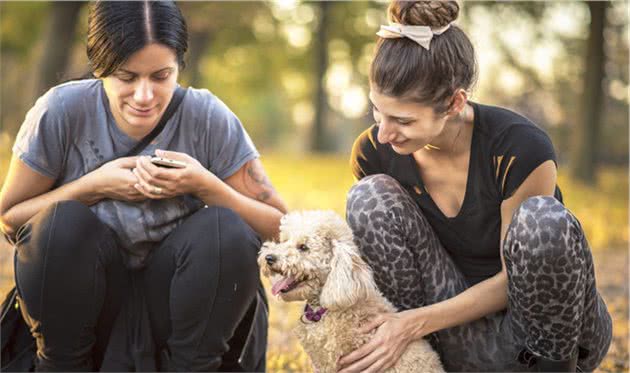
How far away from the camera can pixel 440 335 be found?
2.93 metres

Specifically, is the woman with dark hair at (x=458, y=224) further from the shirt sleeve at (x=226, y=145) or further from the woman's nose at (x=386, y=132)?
the shirt sleeve at (x=226, y=145)

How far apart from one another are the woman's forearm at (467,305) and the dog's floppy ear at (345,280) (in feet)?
0.83

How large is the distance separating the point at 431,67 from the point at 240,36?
2312cm

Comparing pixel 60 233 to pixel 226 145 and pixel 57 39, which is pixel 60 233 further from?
pixel 57 39

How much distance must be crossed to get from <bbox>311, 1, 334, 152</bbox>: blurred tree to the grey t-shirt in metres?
19.2

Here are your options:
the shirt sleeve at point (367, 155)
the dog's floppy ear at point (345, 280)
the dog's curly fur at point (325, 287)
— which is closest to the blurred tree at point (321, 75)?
the shirt sleeve at point (367, 155)

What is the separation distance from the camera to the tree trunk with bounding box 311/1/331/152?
2228 centimetres

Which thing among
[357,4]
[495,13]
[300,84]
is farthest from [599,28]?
[300,84]

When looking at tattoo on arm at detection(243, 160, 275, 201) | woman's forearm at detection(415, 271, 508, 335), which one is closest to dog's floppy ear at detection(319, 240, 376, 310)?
woman's forearm at detection(415, 271, 508, 335)

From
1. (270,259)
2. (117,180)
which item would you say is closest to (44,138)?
(117,180)

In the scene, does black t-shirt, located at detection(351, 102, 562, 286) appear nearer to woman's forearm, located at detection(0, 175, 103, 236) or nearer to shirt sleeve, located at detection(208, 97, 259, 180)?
shirt sleeve, located at detection(208, 97, 259, 180)

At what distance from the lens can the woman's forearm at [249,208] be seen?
2.91 m

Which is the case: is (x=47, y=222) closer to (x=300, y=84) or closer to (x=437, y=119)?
(x=437, y=119)

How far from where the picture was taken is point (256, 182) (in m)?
3.12
